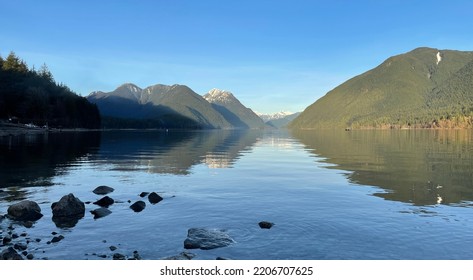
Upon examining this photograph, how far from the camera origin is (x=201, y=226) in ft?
83.4

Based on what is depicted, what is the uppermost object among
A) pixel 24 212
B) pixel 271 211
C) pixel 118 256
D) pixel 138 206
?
pixel 24 212

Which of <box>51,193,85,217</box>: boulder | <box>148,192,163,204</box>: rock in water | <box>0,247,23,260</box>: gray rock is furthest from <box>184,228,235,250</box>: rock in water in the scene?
<box>148,192,163,204</box>: rock in water

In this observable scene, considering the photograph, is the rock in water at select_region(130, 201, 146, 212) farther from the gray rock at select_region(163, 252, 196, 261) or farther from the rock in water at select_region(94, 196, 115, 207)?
the gray rock at select_region(163, 252, 196, 261)

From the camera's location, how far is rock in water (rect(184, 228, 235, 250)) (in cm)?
2068

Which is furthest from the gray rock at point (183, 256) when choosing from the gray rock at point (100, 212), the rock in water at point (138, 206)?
the rock in water at point (138, 206)

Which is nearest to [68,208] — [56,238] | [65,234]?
[65,234]

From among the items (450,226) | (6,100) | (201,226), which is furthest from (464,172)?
(6,100)

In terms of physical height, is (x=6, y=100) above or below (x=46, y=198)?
above

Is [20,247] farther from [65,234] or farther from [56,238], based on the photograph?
[65,234]

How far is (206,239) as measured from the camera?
70.6 feet

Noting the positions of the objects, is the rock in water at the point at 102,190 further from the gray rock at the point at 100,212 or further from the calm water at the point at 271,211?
the gray rock at the point at 100,212

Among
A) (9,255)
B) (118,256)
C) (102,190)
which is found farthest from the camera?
(102,190)

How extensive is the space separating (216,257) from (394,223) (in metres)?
13.2

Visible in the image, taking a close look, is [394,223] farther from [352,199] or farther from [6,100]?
[6,100]
